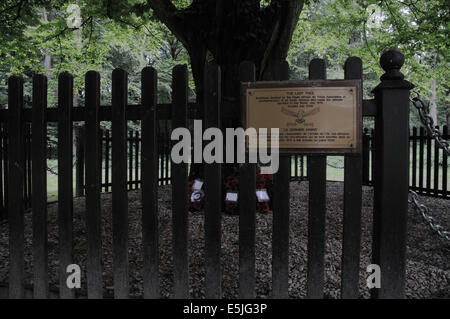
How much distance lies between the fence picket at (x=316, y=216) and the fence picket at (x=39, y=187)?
212 cm

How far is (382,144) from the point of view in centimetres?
195

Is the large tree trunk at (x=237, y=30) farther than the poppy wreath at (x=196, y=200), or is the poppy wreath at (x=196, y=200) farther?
the poppy wreath at (x=196, y=200)

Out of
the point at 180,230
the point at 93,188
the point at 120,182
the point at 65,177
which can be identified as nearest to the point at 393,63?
the point at 180,230

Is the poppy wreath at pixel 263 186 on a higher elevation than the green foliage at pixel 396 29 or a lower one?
lower

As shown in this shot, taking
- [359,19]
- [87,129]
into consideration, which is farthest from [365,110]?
[359,19]

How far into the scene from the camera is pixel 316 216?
1999 millimetres

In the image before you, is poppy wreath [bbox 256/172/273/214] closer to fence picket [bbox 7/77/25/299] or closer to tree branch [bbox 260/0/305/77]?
tree branch [bbox 260/0/305/77]

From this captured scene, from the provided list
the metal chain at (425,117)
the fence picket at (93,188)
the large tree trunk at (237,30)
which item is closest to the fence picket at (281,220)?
the metal chain at (425,117)

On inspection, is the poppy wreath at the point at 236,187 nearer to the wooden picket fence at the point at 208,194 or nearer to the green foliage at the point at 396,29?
the wooden picket fence at the point at 208,194

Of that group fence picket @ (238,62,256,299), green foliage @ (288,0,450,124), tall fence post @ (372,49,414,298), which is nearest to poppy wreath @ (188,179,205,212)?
fence picket @ (238,62,256,299)

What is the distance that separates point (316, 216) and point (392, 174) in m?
0.61

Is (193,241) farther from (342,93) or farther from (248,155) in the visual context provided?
(342,93)

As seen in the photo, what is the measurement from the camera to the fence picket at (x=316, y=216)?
1973 millimetres
